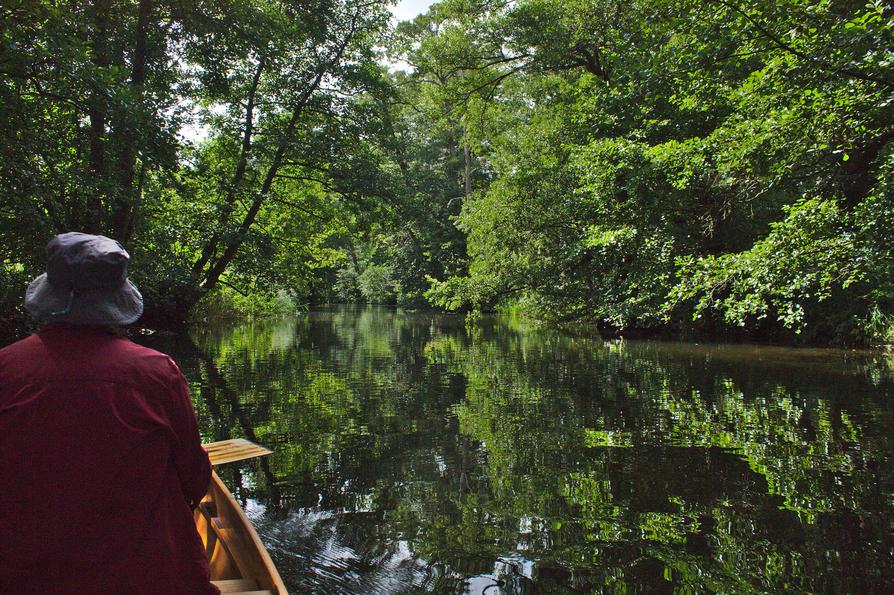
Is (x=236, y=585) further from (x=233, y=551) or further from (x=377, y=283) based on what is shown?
(x=377, y=283)

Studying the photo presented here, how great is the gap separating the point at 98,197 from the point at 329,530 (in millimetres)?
8710

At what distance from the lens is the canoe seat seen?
236 cm

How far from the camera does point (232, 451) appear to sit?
4.96 meters

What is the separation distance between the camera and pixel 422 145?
34031 mm

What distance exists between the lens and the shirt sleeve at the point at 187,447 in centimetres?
161

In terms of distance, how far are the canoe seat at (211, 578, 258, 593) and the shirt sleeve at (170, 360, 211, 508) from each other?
80cm

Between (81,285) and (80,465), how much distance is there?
19.9 inches

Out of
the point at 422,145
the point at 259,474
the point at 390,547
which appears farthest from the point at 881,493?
the point at 422,145

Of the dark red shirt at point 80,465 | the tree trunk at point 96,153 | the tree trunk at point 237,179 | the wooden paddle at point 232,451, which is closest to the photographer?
the dark red shirt at point 80,465

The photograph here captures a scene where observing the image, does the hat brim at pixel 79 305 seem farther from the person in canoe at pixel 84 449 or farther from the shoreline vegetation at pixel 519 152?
the shoreline vegetation at pixel 519 152

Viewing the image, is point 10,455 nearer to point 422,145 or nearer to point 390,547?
point 390,547

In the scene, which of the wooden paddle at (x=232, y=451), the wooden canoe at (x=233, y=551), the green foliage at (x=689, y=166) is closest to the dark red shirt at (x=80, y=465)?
the wooden canoe at (x=233, y=551)

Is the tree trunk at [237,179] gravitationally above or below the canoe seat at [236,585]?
above

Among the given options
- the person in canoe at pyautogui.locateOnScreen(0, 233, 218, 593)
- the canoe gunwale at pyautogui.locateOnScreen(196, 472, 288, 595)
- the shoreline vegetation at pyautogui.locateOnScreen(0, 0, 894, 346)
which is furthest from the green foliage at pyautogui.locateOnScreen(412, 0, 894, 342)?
the person in canoe at pyautogui.locateOnScreen(0, 233, 218, 593)
